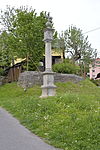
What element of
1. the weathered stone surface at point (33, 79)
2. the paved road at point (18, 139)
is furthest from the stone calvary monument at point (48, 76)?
the weathered stone surface at point (33, 79)

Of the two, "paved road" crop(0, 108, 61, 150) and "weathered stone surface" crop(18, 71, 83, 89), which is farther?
"weathered stone surface" crop(18, 71, 83, 89)

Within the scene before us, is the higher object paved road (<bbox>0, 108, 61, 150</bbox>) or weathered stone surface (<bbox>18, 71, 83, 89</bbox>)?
weathered stone surface (<bbox>18, 71, 83, 89</bbox>)

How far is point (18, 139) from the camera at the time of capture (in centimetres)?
608

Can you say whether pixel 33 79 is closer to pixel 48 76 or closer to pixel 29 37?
pixel 29 37

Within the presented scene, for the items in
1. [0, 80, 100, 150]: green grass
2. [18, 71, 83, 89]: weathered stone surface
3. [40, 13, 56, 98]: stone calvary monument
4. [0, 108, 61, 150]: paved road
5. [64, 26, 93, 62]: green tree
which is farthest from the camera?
[64, 26, 93, 62]: green tree

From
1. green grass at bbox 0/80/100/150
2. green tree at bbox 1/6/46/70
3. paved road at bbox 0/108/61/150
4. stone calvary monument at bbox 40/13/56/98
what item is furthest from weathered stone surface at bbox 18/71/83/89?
paved road at bbox 0/108/61/150

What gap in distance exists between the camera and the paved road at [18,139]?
537 centimetres

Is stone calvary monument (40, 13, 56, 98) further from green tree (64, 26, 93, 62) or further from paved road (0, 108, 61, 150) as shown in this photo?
green tree (64, 26, 93, 62)

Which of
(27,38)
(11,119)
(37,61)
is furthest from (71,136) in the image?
(37,61)

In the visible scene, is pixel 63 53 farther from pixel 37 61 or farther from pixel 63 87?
pixel 63 87

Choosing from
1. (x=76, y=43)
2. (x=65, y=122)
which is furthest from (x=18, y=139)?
(x=76, y=43)

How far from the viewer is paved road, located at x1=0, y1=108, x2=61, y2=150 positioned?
5.37m

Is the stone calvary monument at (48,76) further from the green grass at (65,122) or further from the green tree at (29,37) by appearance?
the green tree at (29,37)

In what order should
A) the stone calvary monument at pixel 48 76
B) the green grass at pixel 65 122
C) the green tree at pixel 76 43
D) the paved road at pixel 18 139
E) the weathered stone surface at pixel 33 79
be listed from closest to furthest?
the paved road at pixel 18 139, the green grass at pixel 65 122, the stone calvary monument at pixel 48 76, the weathered stone surface at pixel 33 79, the green tree at pixel 76 43
